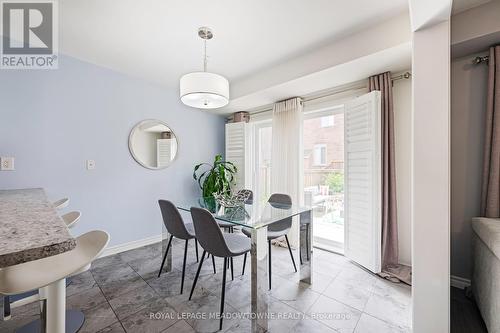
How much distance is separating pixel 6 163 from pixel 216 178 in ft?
7.85

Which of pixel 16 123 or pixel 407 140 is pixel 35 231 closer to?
pixel 16 123

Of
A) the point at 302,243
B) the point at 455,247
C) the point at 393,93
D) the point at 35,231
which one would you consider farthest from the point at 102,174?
the point at 455,247

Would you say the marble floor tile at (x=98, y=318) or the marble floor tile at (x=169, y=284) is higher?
the marble floor tile at (x=98, y=318)

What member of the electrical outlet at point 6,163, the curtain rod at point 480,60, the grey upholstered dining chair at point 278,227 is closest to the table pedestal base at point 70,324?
the grey upholstered dining chair at point 278,227

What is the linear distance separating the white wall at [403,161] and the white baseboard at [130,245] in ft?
10.8

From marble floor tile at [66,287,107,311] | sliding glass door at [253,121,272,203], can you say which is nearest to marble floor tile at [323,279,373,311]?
sliding glass door at [253,121,272,203]

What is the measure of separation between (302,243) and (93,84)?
3170 millimetres

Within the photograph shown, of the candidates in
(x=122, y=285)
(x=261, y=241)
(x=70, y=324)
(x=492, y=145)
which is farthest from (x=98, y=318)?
(x=492, y=145)

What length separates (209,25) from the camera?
1874 mm

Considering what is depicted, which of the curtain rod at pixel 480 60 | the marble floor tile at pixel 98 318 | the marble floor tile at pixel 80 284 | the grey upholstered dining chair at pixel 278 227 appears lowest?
the marble floor tile at pixel 98 318

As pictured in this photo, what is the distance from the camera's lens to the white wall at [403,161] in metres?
2.27

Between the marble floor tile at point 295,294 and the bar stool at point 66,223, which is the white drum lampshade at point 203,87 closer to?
the bar stool at point 66,223

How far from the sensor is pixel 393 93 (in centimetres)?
235

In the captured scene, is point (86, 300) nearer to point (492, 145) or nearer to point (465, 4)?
point (492, 145)
